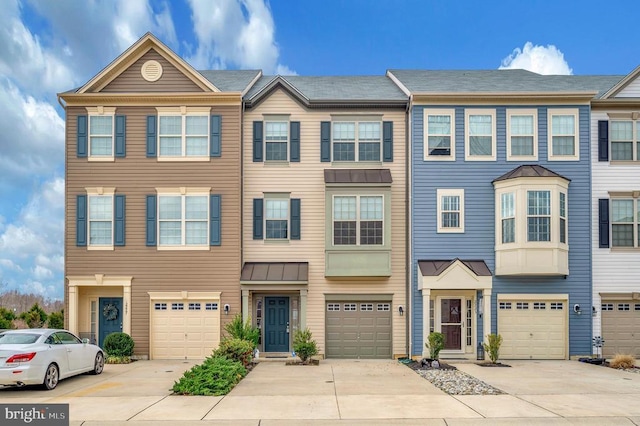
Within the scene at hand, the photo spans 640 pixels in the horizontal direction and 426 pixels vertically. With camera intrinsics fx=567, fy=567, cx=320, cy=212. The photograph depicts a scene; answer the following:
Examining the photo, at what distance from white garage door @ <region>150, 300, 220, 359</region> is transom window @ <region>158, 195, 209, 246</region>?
220 cm

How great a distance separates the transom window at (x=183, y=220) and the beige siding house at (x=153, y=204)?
0.12 feet

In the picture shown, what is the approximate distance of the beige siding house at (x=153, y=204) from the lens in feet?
65.9


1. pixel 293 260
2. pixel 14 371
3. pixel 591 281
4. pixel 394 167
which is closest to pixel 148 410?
pixel 14 371

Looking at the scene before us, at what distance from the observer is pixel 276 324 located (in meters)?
20.5

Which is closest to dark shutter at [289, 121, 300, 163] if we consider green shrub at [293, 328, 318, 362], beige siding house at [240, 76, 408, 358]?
beige siding house at [240, 76, 408, 358]

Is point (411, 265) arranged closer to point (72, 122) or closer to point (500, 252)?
point (500, 252)

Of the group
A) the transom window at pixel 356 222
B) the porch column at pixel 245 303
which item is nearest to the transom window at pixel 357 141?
the transom window at pixel 356 222

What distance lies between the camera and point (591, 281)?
2014 cm

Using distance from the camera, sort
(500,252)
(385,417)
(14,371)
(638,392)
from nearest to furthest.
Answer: (385,417), (14,371), (638,392), (500,252)

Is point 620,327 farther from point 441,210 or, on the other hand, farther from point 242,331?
point 242,331

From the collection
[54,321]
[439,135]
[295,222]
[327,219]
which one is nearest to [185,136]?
[295,222]

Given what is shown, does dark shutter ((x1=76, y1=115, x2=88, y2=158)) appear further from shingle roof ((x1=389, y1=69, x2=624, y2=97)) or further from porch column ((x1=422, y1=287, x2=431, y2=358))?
porch column ((x1=422, y1=287, x2=431, y2=358))

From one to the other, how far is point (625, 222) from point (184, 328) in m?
16.3

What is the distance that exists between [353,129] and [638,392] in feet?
39.8
